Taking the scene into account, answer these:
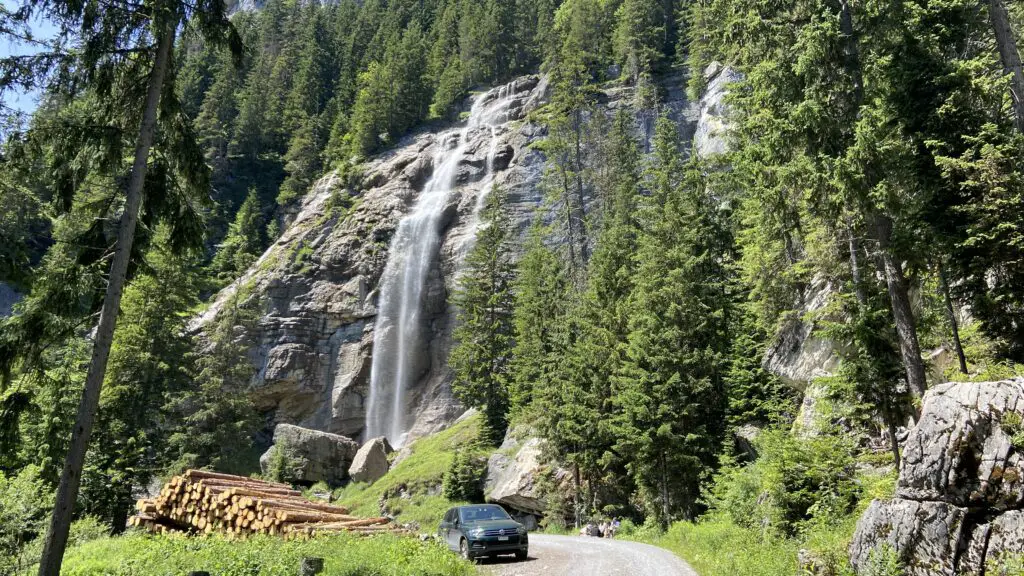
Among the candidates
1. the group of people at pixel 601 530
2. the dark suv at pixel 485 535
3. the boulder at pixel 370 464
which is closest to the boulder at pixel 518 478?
the group of people at pixel 601 530

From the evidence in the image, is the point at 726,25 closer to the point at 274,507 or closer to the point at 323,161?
the point at 274,507

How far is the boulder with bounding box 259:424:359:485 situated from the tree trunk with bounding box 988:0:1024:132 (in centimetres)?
3631

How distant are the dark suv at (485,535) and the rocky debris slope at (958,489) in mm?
7192

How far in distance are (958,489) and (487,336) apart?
3235 centimetres

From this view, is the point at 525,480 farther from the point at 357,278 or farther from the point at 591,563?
the point at 357,278

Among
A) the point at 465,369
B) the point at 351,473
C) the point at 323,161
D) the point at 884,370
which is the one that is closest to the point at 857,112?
the point at 884,370

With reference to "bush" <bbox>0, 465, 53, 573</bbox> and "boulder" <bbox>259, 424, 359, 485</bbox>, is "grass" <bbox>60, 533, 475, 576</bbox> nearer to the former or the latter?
"bush" <bbox>0, 465, 53, 573</bbox>

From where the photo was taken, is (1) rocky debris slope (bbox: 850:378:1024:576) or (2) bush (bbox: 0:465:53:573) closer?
(1) rocky debris slope (bbox: 850:378:1024:576)

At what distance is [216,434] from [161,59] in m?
27.7

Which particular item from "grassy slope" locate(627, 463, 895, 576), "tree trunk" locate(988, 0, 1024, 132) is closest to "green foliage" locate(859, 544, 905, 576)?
"grassy slope" locate(627, 463, 895, 576)

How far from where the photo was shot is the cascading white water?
45.1 meters

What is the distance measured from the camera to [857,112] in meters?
13.7

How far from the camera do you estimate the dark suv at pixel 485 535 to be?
13.1 metres

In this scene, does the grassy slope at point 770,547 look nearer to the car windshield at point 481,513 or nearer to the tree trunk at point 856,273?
the tree trunk at point 856,273
